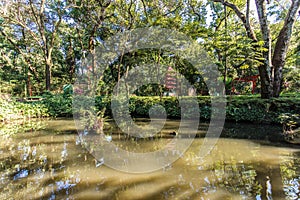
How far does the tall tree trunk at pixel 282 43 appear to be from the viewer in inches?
288

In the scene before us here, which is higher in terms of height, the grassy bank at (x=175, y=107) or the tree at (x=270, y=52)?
the tree at (x=270, y=52)

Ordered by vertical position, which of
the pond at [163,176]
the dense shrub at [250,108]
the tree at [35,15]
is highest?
the tree at [35,15]

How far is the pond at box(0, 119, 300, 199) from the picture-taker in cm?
264

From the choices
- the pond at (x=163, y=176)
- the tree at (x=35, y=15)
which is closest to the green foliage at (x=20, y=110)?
the tree at (x=35, y=15)

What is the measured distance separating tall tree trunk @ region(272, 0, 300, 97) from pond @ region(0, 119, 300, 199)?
4.37m

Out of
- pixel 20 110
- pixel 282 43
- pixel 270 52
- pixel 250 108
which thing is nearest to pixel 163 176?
pixel 250 108

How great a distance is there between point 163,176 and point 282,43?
24.5 ft

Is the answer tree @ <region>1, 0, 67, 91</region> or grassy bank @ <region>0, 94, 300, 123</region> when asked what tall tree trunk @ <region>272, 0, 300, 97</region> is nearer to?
grassy bank @ <region>0, 94, 300, 123</region>

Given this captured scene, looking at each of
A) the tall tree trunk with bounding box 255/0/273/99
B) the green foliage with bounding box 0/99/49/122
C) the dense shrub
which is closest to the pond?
the dense shrub

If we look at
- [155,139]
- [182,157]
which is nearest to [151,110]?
[155,139]

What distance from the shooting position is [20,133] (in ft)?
21.8

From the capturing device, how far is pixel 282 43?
7684mm

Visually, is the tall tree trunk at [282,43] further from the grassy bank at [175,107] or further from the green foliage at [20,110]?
the green foliage at [20,110]

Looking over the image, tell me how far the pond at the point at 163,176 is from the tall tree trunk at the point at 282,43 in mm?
4373
